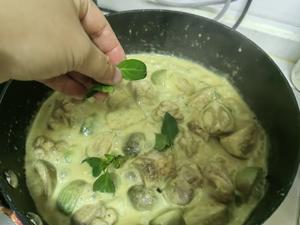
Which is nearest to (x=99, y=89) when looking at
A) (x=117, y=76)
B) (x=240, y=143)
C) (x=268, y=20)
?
(x=117, y=76)

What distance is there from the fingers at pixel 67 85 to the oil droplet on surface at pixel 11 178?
169mm

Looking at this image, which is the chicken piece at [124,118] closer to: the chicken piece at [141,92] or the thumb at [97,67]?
the chicken piece at [141,92]

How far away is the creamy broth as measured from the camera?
791 millimetres

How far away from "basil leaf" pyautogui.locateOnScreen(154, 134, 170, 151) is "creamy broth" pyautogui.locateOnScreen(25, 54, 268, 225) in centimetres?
1

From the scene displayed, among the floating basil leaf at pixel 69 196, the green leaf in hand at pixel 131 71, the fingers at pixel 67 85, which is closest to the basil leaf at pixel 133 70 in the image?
the green leaf in hand at pixel 131 71

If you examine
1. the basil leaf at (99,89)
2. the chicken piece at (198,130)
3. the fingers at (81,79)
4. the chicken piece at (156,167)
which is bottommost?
the chicken piece at (156,167)

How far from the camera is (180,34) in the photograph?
97cm

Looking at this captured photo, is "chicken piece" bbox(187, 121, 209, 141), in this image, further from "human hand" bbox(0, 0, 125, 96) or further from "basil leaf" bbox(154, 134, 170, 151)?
"human hand" bbox(0, 0, 125, 96)

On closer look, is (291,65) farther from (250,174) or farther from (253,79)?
(250,174)

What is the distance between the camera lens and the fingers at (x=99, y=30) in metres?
0.73

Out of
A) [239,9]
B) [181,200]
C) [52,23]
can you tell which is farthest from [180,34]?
[52,23]

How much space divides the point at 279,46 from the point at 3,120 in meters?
0.58

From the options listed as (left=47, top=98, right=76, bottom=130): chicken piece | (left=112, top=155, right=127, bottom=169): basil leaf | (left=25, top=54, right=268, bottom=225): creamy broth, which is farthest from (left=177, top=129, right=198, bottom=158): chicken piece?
(left=47, top=98, right=76, bottom=130): chicken piece

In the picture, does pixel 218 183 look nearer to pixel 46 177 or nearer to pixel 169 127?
pixel 169 127
